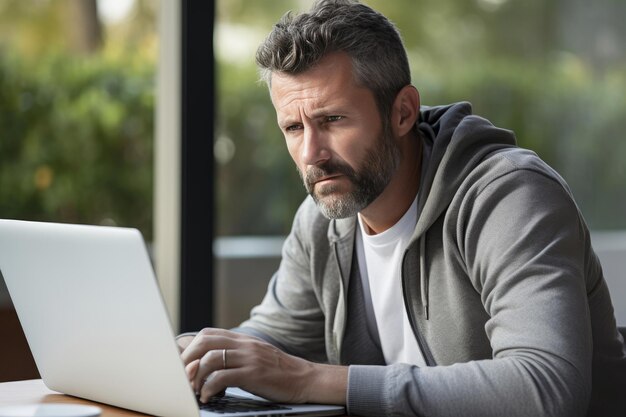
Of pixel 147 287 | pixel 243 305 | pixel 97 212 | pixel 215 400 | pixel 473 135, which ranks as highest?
pixel 473 135

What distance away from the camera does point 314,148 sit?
193cm

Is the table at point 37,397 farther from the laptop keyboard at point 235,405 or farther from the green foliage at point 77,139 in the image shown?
the green foliage at point 77,139

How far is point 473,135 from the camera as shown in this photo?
1979mm

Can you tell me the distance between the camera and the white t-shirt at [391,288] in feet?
6.84

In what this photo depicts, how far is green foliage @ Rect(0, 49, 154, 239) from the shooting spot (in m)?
3.95

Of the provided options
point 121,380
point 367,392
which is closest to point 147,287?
point 121,380

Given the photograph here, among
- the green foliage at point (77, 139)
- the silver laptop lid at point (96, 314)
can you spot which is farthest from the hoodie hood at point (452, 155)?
the green foliage at point (77, 139)

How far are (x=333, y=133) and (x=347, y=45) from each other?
17 centimetres

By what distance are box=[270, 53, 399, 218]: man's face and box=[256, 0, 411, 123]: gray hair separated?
21 millimetres

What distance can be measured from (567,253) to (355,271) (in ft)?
1.86

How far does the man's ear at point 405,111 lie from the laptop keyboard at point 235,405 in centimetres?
68

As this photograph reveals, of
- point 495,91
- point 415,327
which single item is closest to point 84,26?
point 495,91

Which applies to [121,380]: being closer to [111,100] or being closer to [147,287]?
[147,287]

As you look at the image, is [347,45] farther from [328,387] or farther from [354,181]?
[328,387]
